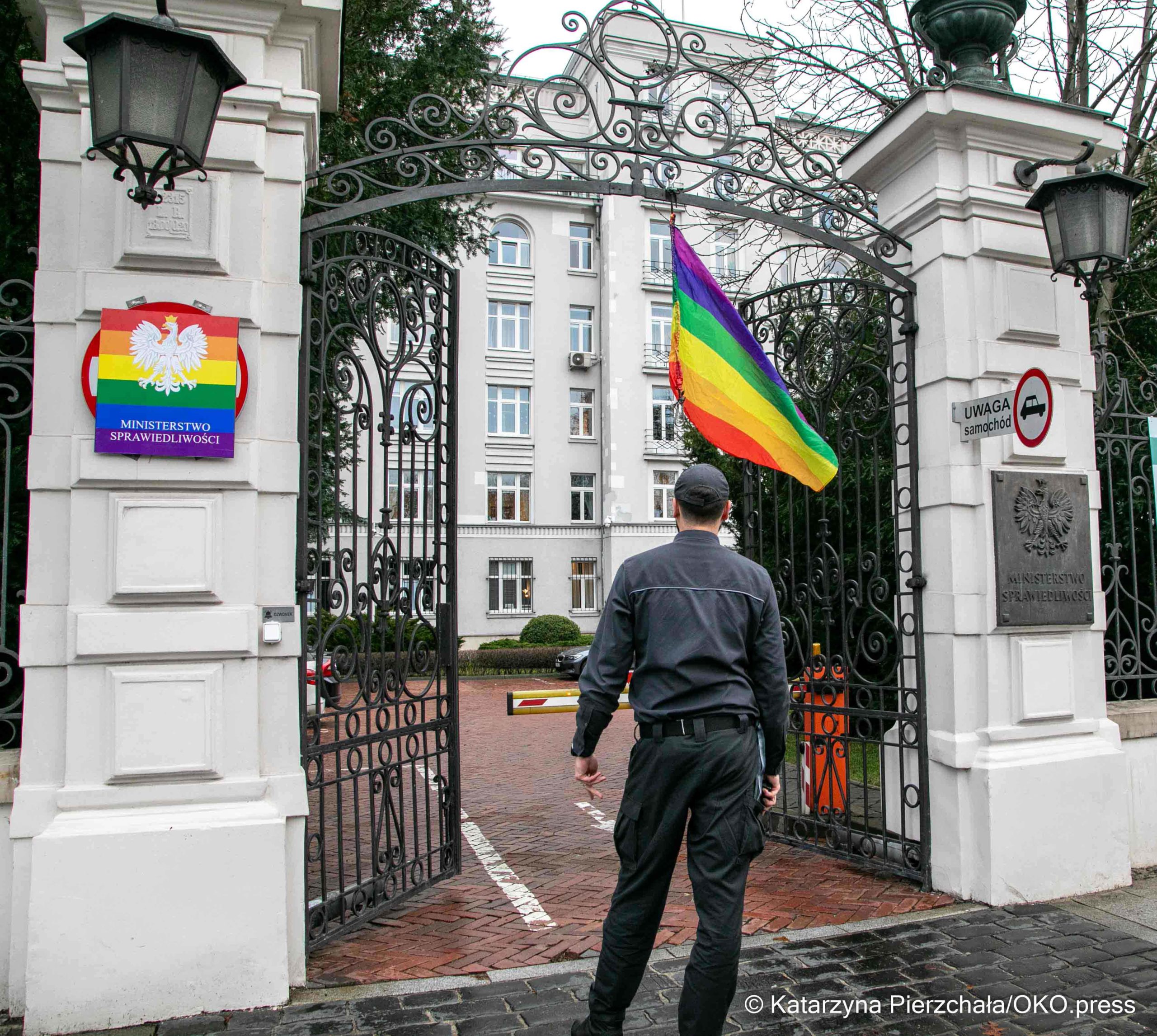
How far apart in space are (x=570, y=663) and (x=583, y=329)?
14184 millimetres

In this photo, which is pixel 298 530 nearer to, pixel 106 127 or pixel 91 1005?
pixel 106 127

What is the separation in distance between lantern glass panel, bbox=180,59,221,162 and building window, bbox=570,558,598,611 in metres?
29.6

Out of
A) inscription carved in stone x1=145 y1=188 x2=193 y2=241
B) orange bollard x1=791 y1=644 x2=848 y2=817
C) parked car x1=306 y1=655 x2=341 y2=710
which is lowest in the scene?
orange bollard x1=791 y1=644 x2=848 y2=817

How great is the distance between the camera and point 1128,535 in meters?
6.98

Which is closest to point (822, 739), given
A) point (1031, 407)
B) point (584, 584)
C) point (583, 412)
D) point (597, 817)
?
point (1031, 407)

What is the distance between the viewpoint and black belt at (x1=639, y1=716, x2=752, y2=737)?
340cm

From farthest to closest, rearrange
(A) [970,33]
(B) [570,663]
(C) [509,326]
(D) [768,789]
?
(C) [509,326] < (B) [570,663] < (A) [970,33] < (D) [768,789]

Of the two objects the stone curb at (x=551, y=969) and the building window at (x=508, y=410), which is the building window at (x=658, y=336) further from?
the stone curb at (x=551, y=969)

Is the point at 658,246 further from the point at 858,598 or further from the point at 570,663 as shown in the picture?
the point at 858,598

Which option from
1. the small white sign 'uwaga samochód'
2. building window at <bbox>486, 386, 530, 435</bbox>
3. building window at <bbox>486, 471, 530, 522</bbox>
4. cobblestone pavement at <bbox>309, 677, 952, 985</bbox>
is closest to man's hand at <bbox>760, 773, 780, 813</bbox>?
cobblestone pavement at <bbox>309, 677, 952, 985</bbox>

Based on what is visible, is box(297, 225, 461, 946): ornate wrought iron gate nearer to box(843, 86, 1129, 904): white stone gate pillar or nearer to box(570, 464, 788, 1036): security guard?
box(570, 464, 788, 1036): security guard

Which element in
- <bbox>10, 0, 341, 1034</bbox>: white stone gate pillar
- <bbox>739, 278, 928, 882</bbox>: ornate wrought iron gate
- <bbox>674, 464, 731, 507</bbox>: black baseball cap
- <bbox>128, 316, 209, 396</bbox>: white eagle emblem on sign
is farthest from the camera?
<bbox>739, 278, 928, 882</bbox>: ornate wrought iron gate

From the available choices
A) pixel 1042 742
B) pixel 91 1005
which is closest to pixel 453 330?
pixel 91 1005

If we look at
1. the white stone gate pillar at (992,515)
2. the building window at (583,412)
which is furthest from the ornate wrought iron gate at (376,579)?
the building window at (583,412)
